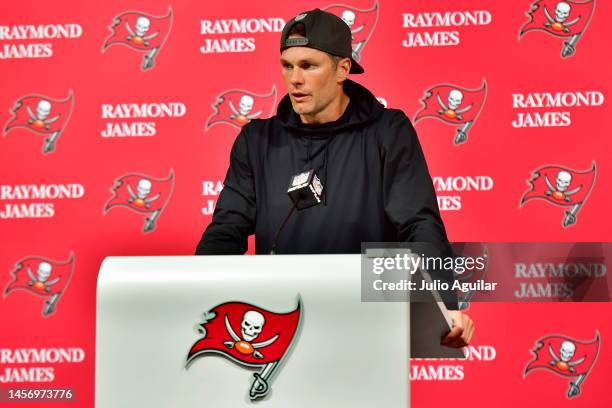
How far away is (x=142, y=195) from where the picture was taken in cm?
375

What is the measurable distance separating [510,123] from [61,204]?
204 cm

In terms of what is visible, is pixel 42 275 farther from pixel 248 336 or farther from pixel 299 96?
pixel 248 336

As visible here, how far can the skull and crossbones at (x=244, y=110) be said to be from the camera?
3.73 metres

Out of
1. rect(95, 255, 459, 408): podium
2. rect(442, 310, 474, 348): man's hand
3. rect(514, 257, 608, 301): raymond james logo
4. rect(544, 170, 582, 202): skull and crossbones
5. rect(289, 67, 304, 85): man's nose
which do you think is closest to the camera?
rect(95, 255, 459, 408): podium

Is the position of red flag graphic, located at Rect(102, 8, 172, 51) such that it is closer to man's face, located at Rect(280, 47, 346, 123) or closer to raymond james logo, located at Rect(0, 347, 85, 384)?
raymond james logo, located at Rect(0, 347, 85, 384)

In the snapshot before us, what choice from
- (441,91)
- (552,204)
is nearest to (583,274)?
(552,204)

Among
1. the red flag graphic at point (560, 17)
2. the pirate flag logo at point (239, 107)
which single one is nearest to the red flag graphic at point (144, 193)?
the pirate flag logo at point (239, 107)

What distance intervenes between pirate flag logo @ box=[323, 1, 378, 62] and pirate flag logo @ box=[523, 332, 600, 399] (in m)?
1.48

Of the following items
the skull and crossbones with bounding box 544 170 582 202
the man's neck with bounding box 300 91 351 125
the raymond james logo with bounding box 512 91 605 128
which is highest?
the raymond james logo with bounding box 512 91 605 128

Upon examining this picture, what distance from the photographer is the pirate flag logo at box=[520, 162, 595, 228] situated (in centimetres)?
355

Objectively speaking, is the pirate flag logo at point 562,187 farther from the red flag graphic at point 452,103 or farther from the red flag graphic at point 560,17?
the red flag graphic at point 560,17

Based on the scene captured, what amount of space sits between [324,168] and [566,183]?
1732 millimetres

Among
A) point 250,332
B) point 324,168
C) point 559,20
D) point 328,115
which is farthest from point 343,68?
point 559,20

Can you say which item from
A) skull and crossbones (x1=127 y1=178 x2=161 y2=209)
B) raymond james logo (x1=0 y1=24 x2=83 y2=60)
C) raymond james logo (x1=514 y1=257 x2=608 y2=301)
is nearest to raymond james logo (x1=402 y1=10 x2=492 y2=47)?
raymond james logo (x1=514 y1=257 x2=608 y2=301)
